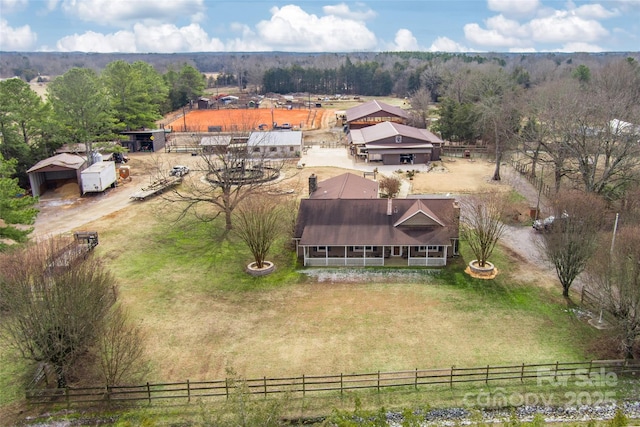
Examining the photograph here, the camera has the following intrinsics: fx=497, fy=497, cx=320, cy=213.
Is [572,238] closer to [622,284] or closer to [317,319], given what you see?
[622,284]

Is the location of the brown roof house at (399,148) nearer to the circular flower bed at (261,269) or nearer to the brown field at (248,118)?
the brown field at (248,118)

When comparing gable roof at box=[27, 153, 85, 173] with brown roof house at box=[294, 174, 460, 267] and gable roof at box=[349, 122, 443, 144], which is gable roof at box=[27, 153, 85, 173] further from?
gable roof at box=[349, 122, 443, 144]

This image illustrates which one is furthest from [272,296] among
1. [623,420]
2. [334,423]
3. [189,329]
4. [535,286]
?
[623,420]

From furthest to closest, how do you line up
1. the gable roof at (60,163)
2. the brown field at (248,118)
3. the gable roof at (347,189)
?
the brown field at (248,118), the gable roof at (60,163), the gable roof at (347,189)

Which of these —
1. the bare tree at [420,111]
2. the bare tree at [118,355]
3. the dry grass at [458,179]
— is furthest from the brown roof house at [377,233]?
the bare tree at [420,111]

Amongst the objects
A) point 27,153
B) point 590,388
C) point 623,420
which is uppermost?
point 27,153

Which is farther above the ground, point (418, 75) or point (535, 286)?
point (418, 75)

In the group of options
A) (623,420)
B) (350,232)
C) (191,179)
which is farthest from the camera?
(191,179)

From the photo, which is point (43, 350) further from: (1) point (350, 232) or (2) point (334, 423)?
(1) point (350, 232)
